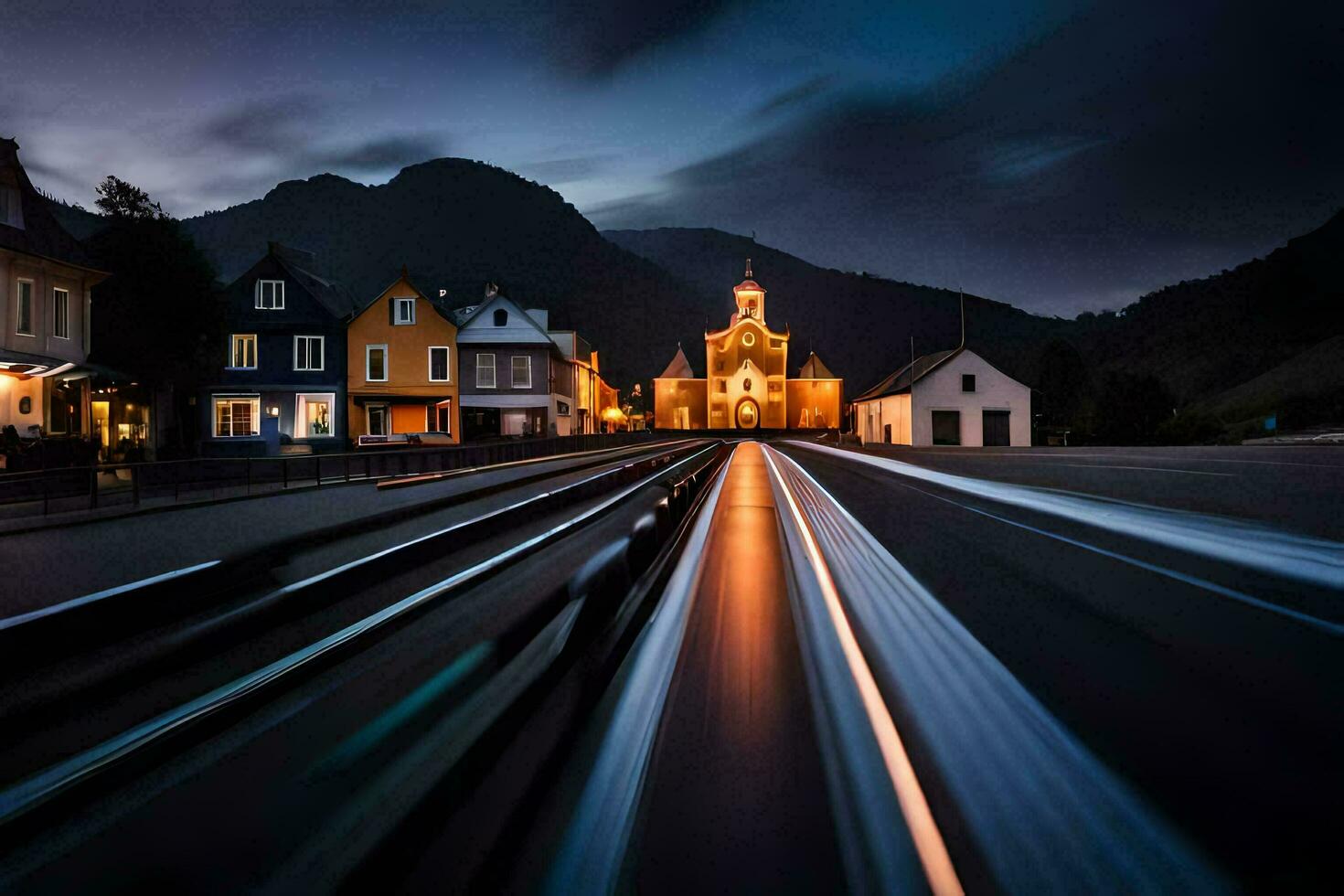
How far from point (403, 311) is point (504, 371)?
22.6ft

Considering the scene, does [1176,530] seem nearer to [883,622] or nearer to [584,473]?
[883,622]

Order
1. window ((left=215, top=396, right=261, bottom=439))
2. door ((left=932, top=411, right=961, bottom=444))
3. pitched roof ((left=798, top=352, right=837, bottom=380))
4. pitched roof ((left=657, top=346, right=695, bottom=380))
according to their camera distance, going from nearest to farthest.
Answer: window ((left=215, top=396, right=261, bottom=439)), door ((left=932, top=411, right=961, bottom=444)), pitched roof ((left=657, top=346, right=695, bottom=380)), pitched roof ((left=798, top=352, right=837, bottom=380))

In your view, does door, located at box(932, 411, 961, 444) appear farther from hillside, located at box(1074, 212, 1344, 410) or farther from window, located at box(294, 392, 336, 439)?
hillside, located at box(1074, 212, 1344, 410)

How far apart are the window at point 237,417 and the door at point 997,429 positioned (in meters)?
46.3

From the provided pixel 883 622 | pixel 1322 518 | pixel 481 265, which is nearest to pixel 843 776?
pixel 883 622

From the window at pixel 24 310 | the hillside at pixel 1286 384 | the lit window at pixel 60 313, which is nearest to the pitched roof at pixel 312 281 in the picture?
the lit window at pixel 60 313

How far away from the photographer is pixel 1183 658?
362 cm

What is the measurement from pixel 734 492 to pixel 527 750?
1192 centimetres

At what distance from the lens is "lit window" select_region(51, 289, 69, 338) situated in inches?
1012

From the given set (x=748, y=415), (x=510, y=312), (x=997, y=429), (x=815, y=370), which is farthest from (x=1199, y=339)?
(x=510, y=312)

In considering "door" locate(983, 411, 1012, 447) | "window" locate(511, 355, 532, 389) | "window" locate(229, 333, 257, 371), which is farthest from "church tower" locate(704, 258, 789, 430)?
"window" locate(229, 333, 257, 371)

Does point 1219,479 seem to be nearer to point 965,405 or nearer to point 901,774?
point 901,774

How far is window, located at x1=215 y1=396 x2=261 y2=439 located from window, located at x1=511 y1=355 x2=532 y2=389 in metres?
14.2

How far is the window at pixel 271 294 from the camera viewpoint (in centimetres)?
3800
